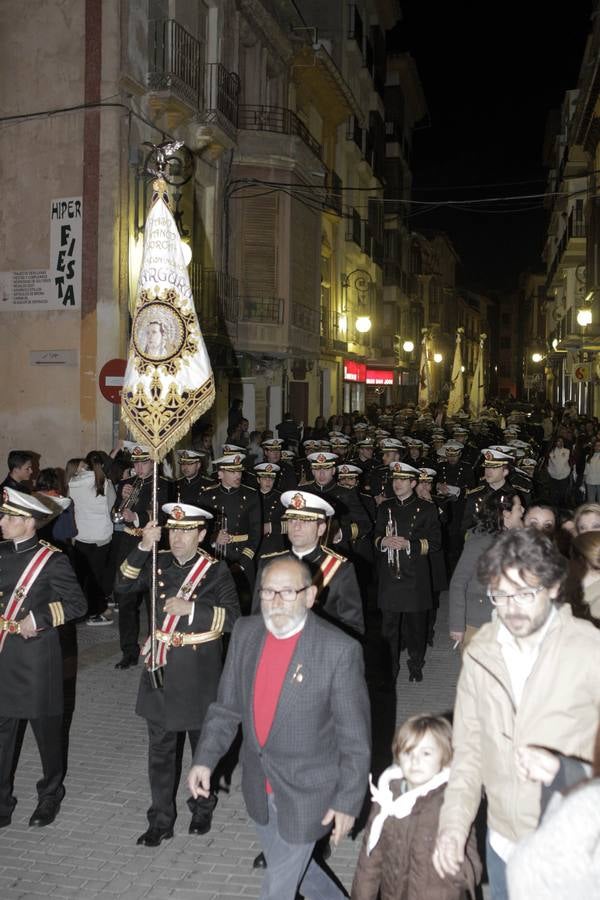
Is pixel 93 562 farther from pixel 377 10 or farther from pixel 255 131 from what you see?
pixel 377 10

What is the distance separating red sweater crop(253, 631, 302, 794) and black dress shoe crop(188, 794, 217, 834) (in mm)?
1903

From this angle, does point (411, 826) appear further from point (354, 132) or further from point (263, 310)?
point (354, 132)

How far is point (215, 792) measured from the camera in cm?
636

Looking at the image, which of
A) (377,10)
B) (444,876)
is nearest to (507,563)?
(444,876)

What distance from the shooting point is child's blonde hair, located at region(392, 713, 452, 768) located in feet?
12.7

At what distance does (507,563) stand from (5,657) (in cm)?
370

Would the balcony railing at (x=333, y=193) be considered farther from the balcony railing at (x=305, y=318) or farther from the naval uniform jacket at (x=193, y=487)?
the naval uniform jacket at (x=193, y=487)

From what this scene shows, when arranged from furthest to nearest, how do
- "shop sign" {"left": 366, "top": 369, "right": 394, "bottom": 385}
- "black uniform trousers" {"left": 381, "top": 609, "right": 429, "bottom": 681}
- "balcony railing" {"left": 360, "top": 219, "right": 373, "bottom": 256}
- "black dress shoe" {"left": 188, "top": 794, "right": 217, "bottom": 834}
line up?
"shop sign" {"left": 366, "top": 369, "right": 394, "bottom": 385}
"balcony railing" {"left": 360, "top": 219, "right": 373, "bottom": 256}
"black uniform trousers" {"left": 381, "top": 609, "right": 429, "bottom": 681}
"black dress shoe" {"left": 188, "top": 794, "right": 217, "bottom": 834}

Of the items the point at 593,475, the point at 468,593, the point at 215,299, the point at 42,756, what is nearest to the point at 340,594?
the point at 468,593

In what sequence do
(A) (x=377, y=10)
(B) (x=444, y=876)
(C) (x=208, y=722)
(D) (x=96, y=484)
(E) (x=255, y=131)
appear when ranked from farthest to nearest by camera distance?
(A) (x=377, y=10)
(E) (x=255, y=131)
(D) (x=96, y=484)
(C) (x=208, y=722)
(B) (x=444, y=876)

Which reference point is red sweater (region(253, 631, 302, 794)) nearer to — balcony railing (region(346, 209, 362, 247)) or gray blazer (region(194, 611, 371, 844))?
gray blazer (region(194, 611, 371, 844))

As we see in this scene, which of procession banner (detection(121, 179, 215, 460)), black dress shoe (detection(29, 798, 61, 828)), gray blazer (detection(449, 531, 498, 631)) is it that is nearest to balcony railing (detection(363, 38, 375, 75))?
procession banner (detection(121, 179, 215, 460))

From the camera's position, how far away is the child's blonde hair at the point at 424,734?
12.7 ft

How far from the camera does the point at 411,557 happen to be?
30.9 ft
